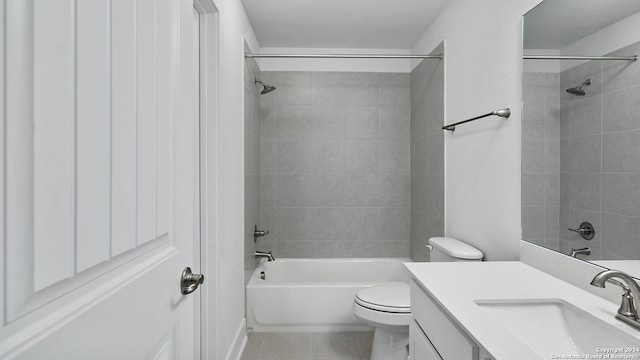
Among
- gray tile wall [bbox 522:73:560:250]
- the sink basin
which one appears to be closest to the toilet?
gray tile wall [bbox 522:73:560:250]

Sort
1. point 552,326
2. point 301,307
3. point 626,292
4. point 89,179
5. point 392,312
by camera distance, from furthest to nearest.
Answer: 1. point 301,307
2. point 392,312
3. point 552,326
4. point 626,292
5. point 89,179

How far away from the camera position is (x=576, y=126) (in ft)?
3.89

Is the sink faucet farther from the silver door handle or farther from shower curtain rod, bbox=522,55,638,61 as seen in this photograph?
the silver door handle

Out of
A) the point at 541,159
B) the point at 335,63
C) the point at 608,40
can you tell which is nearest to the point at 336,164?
the point at 335,63

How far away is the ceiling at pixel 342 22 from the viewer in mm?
2283

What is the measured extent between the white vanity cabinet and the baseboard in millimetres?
1152

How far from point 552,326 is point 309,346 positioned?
171 cm

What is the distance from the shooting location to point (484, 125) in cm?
176

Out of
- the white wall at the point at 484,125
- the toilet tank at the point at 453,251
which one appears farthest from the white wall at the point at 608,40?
the toilet tank at the point at 453,251

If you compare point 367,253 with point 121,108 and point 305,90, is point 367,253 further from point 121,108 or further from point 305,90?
point 121,108

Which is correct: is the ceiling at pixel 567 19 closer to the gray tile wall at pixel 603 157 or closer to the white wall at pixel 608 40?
the white wall at pixel 608 40

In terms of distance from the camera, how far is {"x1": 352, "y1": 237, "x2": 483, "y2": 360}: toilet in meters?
1.87

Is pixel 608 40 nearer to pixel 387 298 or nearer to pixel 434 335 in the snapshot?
pixel 434 335

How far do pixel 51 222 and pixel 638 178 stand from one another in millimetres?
1401
